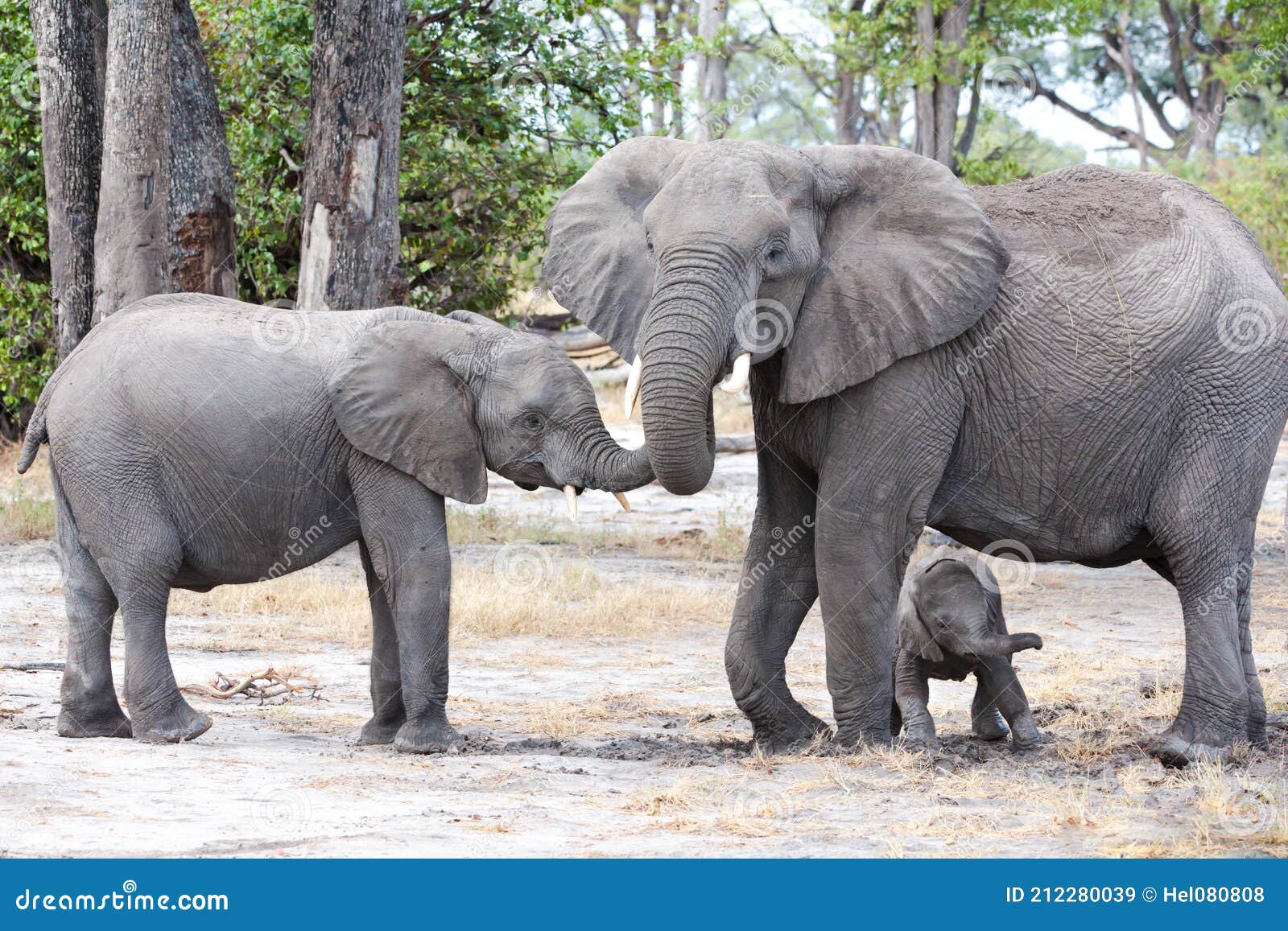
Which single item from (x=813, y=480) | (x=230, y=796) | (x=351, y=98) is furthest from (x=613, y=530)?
(x=230, y=796)

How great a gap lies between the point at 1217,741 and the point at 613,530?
29.4 ft

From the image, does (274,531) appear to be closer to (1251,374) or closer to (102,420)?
(102,420)

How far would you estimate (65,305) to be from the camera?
12.2 metres

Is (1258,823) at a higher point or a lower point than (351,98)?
lower

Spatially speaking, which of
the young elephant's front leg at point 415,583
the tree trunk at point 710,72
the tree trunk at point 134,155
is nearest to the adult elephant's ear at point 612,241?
the young elephant's front leg at point 415,583

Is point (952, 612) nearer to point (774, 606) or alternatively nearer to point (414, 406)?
point (774, 606)

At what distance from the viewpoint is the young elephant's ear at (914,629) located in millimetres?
7969

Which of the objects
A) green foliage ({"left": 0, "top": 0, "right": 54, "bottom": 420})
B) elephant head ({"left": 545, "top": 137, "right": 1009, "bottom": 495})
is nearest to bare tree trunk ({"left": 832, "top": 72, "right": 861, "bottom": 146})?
green foliage ({"left": 0, "top": 0, "right": 54, "bottom": 420})

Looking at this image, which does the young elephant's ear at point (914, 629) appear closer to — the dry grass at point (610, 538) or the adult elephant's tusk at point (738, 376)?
the adult elephant's tusk at point (738, 376)

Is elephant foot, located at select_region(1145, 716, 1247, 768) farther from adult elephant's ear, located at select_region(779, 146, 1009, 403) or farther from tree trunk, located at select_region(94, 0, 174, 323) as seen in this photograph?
tree trunk, located at select_region(94, 0, 174, 323)

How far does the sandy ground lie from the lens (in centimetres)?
552

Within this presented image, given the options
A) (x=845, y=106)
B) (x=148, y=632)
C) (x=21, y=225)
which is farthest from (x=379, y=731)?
(x=845, y=106)

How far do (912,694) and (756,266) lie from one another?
2567 millimetres

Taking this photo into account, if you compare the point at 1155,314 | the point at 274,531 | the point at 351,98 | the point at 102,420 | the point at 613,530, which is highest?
the point at 351,98
